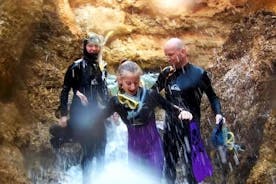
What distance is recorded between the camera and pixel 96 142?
523cm

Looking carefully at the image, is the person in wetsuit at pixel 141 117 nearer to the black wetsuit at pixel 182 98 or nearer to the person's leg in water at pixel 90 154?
the black wetsuit at pixel 182 98

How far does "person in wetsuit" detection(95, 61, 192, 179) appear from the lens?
4305 millimetres

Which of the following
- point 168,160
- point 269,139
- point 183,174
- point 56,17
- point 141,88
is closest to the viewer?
point 141,88

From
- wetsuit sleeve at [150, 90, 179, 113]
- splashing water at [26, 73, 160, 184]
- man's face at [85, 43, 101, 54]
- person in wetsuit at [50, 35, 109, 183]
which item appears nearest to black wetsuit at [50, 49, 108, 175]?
person in wetsuit at [50, 35, 109, 183]

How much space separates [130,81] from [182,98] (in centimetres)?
63

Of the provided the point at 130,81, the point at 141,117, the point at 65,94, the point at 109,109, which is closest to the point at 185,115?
the point at 141,117

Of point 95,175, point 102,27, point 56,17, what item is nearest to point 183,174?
point 95,175

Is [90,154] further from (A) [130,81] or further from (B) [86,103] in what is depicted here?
(A) [130,81]

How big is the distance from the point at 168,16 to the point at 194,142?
5852mm

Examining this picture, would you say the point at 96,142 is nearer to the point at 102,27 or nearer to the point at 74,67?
the point at 74,67

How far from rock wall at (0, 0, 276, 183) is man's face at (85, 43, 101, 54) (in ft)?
4.32

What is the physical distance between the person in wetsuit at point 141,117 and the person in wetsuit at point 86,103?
2.33 feet

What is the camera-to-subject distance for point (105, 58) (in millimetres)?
8914

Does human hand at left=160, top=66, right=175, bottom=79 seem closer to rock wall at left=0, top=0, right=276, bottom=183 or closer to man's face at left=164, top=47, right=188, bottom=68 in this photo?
man's face at left=164, top=47, right=188, bottom=68
